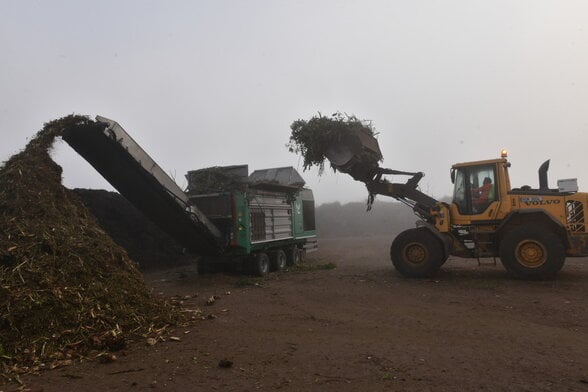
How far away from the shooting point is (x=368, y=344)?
5.12m

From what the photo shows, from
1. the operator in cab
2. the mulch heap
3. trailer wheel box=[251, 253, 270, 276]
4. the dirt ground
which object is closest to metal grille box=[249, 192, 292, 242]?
trailer wheel box=[251, 253, 270, 276]

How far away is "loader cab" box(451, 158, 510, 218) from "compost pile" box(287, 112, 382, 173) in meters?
1.95

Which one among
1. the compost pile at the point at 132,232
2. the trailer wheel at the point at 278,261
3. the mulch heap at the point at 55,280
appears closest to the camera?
the mulch heap at the point at 55,280

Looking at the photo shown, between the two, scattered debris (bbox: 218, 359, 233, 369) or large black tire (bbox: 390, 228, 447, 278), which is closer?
scattered debris (bbox: 218, 359, 233, 369)

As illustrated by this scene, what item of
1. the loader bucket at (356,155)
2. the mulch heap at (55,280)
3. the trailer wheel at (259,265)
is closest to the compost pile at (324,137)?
the loader bucket at (356,155)

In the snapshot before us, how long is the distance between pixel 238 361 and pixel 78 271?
232 cm

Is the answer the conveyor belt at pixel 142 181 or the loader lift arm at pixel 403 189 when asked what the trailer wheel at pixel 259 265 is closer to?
the conveyor belt at pixel 142 181

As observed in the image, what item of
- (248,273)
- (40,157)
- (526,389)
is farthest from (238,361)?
(248,273)

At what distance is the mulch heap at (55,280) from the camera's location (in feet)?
15.5

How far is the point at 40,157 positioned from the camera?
22.2ft

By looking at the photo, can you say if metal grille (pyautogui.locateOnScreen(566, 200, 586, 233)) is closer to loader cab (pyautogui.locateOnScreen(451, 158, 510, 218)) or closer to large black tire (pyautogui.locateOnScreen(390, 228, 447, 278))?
loader cab (pyautogui.locateOnScreen(451, 158, 510, 218))

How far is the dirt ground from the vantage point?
4.04 m

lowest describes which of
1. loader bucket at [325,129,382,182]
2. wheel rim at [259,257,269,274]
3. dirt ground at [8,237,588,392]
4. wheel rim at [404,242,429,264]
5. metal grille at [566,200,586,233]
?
dirt ground at [8,237,588,392]

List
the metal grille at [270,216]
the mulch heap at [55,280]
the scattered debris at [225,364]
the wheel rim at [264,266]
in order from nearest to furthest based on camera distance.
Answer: the scattered debris at [225,364], the mulch heap at [55,280], the metal grille at [270,216], the wheel rim at [264,266]
